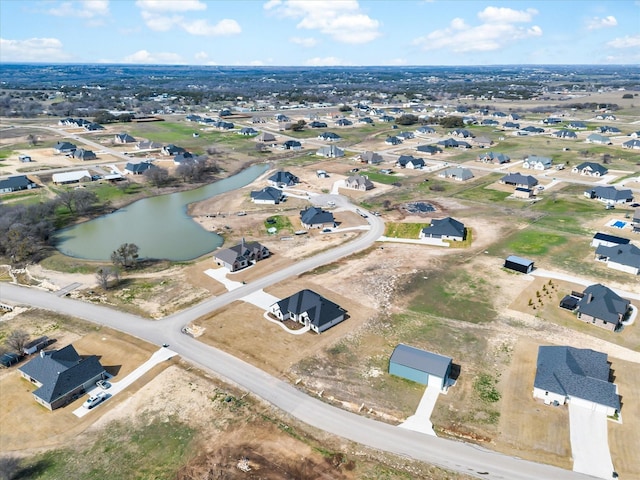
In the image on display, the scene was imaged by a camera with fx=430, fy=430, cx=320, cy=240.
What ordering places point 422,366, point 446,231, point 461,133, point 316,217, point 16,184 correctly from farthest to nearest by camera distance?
point 461,133, point 16,184, point 316,217, point 446,231, point 422,366

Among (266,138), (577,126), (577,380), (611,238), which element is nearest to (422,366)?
(577,380)

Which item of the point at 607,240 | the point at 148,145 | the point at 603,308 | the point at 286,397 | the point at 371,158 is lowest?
the point at 286,397

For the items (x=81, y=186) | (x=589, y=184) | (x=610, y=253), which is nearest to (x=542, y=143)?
(x=589, y=184)

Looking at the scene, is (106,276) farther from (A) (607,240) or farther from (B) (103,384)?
(A) (607,240)

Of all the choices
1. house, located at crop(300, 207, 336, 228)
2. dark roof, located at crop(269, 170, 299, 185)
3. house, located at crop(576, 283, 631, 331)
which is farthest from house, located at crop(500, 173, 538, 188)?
house, located at crop(576, 283, 631, 331)

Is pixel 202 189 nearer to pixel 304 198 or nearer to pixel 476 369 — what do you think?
pixel 304 198

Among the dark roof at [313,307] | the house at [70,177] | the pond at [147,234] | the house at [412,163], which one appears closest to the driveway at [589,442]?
the dark roof at [313,307]

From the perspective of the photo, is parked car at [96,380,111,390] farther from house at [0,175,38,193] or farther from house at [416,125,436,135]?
house at [416,125,436,135]

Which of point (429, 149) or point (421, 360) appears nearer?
point (421, 360)
